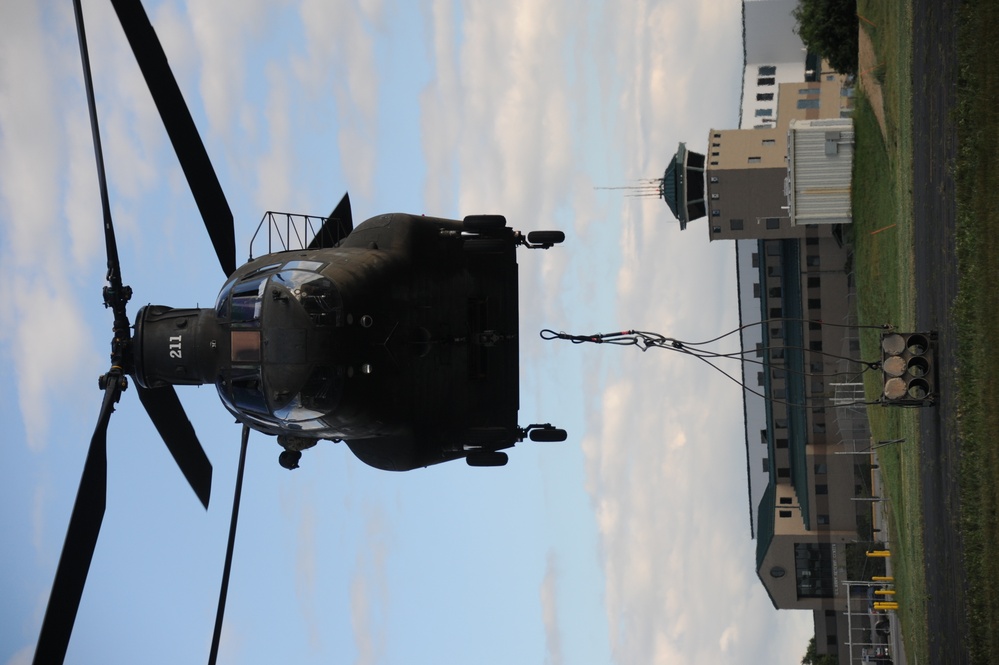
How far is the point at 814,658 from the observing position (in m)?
81.5

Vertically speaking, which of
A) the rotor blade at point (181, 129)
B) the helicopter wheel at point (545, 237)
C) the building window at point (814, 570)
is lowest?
the building window at point (814, 570)

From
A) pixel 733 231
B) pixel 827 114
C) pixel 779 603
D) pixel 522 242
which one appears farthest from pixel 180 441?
pixel 827 114

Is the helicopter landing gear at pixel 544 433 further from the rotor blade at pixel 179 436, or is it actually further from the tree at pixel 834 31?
the tree at pixel 834 31

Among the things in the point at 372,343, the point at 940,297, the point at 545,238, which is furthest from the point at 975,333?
the point at 372,343

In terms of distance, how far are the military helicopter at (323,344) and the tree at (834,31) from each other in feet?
154

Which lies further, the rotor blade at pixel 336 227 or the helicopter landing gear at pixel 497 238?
the rotor blade at pixel 336 227

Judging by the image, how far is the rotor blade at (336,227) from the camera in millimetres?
24688

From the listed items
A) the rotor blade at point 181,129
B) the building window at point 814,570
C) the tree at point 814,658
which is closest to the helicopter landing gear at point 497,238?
the rotor blade at point 181,129

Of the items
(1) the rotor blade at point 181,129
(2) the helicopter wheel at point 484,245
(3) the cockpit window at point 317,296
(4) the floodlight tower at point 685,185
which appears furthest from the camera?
(4) the floodlight tower at point 685,185

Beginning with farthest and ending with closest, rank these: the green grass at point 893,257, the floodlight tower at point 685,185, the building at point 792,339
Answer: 1. the floodlight tower at point 685,185
2. the building at point 792,339
3. the green grass at point 893,257

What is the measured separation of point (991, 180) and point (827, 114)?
65.4m

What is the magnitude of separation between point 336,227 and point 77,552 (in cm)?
1017

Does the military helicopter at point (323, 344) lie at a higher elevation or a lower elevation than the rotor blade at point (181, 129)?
lower

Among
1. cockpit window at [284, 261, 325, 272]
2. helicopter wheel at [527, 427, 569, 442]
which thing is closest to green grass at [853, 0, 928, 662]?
helicopter wheel at [527, 427, 569, 442]
